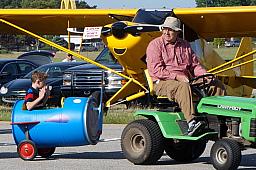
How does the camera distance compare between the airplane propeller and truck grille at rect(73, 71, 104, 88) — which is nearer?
the airplane propeller

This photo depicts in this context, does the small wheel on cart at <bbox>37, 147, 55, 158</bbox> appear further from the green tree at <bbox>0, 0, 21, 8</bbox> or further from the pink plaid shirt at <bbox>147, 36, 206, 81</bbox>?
the green tree at <bbox>0, 0, 21, 8</bbox>

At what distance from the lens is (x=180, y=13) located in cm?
1426

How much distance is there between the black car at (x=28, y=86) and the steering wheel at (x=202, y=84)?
1025 centimetres

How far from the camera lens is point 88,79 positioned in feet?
59.4

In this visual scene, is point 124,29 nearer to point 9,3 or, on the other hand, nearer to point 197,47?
point 197,47

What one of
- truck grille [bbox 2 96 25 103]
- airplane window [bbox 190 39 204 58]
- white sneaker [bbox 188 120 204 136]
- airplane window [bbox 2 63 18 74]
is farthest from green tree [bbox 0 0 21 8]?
white sneaker [bbox 188 120 204 136]

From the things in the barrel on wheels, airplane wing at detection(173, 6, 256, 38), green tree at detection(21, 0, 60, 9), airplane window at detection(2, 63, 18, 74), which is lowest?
the barrel on wheels

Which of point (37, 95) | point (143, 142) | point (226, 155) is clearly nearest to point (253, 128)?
point (226, 155)

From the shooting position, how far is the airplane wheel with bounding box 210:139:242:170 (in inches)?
302

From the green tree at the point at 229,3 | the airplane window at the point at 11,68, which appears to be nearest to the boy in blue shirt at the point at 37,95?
the airplane window at the point at 11,68

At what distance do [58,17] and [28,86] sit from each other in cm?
381

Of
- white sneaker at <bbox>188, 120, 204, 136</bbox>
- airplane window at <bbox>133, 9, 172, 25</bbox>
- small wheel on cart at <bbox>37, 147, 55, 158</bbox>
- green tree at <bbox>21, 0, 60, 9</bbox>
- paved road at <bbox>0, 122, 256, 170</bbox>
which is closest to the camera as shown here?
white sneaker at <bbox>188, 120, 204, 136</bbox>

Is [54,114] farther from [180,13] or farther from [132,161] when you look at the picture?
[180,13]

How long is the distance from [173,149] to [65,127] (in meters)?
1.44
